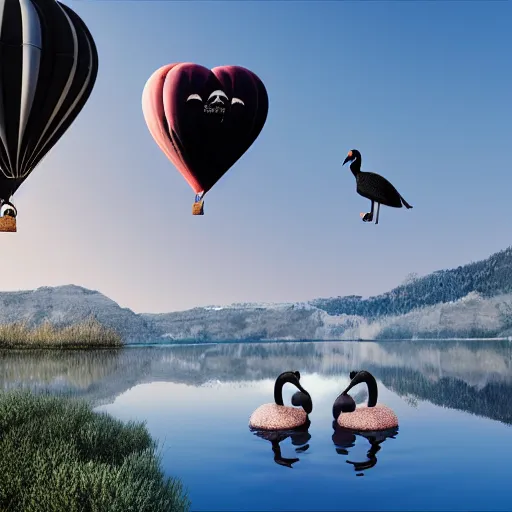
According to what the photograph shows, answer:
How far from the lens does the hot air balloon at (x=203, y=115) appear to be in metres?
20.6

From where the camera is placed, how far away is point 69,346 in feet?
163

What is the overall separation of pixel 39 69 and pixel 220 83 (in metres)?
5.53

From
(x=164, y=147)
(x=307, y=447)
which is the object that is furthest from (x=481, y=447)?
(x=164, y=147)

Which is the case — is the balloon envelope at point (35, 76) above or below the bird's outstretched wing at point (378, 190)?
above

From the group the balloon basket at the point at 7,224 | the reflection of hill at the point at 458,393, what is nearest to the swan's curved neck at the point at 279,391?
the balloon basket at the point at 7,224

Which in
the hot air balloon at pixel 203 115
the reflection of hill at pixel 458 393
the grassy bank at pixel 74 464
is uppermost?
the hot air balloon at pixel 203 115

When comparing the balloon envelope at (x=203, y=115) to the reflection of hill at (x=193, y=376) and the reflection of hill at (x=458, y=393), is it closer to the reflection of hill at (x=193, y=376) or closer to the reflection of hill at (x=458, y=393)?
the reflection of hill at (x=193, y=376)

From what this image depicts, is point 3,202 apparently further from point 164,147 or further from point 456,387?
point 456,387

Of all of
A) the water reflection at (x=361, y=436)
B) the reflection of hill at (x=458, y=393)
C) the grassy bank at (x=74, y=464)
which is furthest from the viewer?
the reflection of hill at (x=458, y=393)

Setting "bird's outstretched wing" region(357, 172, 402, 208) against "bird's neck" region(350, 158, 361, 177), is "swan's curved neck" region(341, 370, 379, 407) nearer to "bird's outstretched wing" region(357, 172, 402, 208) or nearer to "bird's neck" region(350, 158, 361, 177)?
"bird's neck" region(350, 158, 361, 177)

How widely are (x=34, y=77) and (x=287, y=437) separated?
494 inches

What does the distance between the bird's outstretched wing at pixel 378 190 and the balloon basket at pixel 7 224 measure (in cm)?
1009

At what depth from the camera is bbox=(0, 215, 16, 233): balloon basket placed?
58.0ft

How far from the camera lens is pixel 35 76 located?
1888cm
